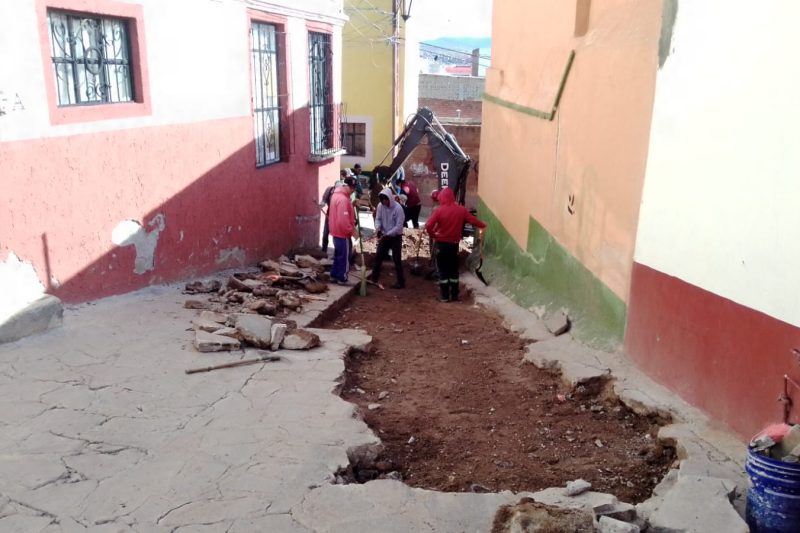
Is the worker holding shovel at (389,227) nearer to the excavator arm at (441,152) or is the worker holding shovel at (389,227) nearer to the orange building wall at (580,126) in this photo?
the orange building wall at (580,126)

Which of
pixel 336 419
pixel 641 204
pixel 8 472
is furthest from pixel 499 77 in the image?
pixel 8 472

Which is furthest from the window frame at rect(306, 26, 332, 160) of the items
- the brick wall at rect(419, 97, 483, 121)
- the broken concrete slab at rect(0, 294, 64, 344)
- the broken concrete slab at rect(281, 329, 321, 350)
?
the brick wall at rect(419, 97, 483, 121)

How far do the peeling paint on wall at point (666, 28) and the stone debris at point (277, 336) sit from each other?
4.06 meters

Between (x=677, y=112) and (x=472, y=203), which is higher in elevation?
(x=677, y=112)

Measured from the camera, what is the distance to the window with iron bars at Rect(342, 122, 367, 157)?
2402 centimetres

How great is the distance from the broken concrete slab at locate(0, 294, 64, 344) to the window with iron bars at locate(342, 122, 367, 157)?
18326 mm

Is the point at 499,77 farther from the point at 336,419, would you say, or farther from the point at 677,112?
the point at 336,419

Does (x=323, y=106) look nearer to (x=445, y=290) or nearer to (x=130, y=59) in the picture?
(x=445, y=290)

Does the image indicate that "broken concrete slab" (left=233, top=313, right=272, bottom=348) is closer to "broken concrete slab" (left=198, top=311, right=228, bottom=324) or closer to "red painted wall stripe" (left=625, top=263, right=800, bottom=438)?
"broken concrete slab" (left=198, top=311, right=228, bottom=324)

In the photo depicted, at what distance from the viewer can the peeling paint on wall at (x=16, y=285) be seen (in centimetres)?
588

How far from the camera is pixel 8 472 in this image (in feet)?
13.4

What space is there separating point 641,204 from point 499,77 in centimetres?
605

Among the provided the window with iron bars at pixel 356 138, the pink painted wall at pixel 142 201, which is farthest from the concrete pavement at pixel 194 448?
the window with iron bars at pixel 356 138

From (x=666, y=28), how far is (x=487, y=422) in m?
3.46
